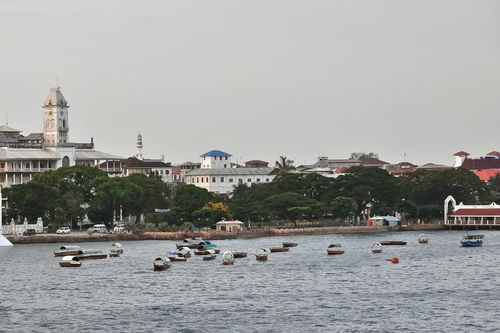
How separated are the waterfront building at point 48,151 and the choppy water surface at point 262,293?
5385 centimetres

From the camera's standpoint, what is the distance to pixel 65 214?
4697 inches

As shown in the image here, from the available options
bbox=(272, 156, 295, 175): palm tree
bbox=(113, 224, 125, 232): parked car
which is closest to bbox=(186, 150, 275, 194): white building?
bbox=(272, 156, 295, 175): palm tree

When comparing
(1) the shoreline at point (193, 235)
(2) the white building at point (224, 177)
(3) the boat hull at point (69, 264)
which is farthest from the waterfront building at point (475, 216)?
(3) the boat hull at point (69, 264)

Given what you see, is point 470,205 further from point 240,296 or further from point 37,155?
point 240,296

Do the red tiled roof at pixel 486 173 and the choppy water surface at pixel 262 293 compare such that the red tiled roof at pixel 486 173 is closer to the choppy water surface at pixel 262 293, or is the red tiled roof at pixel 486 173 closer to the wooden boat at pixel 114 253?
the choppy water surface at pixel 262 293

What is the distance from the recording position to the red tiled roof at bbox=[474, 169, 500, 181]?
194250 millimetres

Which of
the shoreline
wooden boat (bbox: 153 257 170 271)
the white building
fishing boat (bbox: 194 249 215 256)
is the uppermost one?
the white building

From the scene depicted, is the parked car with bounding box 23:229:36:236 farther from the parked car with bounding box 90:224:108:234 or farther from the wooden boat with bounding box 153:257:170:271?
the wooden boat with bounding box 153:257:170:271

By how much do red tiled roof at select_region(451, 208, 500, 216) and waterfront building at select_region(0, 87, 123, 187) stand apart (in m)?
51.3

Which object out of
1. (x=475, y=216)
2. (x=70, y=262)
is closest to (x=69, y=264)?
(x=70, y=262)

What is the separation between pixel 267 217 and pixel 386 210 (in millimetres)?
15058

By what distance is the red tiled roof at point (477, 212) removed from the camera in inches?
5344

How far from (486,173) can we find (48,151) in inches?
2970

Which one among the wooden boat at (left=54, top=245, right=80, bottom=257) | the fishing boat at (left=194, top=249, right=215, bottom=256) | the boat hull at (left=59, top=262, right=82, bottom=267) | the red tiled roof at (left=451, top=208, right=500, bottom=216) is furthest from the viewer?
the red tiled roof at (left=451, top=208, right=500, bottom=216)
